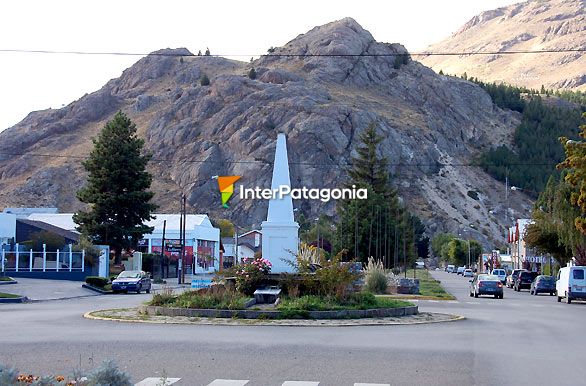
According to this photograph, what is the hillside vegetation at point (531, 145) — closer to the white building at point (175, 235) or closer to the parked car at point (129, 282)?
the white building at point (175, 235)

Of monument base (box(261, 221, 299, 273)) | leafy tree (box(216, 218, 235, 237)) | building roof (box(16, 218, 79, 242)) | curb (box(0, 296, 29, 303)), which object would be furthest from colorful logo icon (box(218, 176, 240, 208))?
monument base (box(261, 221, 299, 273))

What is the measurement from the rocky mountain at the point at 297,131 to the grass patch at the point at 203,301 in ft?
316

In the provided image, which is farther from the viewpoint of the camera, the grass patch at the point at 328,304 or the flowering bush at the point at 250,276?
the flowering bush at the point at 250,276

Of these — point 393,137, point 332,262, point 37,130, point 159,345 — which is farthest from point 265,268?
point 37,130

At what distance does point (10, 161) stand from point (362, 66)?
6820 centimetres

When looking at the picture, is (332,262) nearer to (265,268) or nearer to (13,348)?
(265,268)

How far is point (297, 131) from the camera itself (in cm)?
13262

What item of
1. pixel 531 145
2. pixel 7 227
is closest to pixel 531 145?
pixel 531 145

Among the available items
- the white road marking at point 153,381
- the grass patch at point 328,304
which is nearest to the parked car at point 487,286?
the grass patch at point 328,304

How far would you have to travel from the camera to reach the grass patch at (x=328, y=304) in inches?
982

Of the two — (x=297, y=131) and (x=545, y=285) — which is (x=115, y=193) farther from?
(x=297, y=131)

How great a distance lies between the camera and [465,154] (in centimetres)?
15650

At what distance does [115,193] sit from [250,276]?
45461mm

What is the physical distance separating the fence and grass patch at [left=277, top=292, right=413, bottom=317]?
1440 inches
